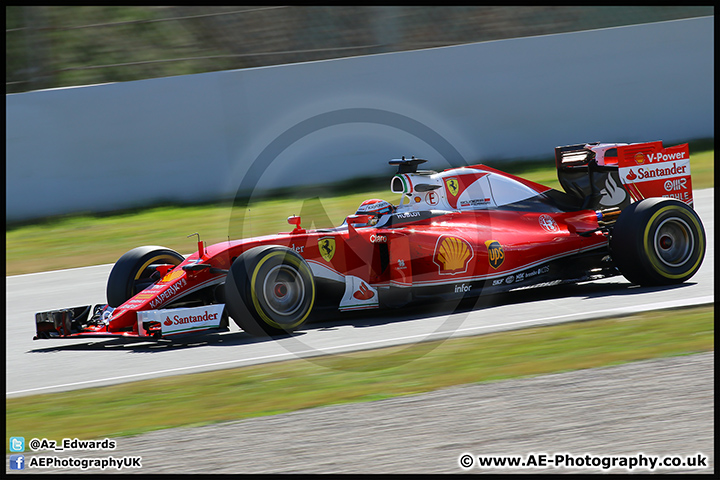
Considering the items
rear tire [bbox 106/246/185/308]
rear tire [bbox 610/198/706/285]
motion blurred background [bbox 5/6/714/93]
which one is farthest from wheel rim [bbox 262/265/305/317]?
motion blurred background [bbox 5/6/714/93]

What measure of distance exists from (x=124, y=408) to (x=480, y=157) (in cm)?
1181

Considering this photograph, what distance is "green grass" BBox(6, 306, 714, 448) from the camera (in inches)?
205

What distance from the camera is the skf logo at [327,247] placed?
7387 millimetres

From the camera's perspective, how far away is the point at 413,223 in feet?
25.5

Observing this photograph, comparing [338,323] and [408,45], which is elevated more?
[408,45]

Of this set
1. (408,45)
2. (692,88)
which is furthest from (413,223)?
(692,88)

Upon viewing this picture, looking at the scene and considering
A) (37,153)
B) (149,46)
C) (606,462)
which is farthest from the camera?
(149,46)

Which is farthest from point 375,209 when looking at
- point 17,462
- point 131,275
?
point 17,462

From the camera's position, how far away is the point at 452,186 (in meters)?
8.19

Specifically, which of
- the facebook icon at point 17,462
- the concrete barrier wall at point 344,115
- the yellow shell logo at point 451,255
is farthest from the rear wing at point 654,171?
the concrete barrier wall at point 344,115

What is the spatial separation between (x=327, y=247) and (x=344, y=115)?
29.7 feet

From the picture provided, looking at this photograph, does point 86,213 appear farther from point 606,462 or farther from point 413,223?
point 606,462

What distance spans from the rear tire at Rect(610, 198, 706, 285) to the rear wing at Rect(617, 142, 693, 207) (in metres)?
0.65
